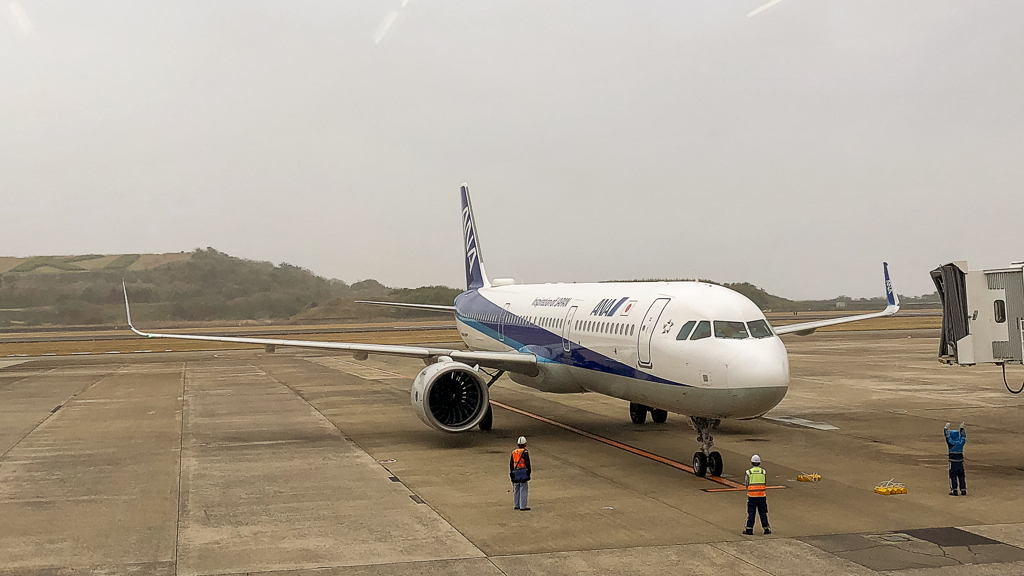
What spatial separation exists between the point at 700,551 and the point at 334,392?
2596 cm

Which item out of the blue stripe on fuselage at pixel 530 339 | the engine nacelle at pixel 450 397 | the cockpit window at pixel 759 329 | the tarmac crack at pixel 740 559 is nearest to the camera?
the tarmac crack at pixel 740 559

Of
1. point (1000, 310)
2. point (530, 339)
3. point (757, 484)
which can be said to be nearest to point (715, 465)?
point (757, 484)

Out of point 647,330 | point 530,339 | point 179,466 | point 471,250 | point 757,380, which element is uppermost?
point 471,250

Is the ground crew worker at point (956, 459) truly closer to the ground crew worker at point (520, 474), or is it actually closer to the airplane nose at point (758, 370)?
the airplane nose at point (758, 370)

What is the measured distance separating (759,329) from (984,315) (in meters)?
4.86

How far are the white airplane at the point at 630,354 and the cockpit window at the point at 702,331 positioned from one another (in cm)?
2

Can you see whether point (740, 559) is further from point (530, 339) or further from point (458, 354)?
point (530, 339)

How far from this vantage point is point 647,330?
1812cm

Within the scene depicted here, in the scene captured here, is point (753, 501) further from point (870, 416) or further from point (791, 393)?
point (791, 393)

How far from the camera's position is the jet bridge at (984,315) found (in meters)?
17.0

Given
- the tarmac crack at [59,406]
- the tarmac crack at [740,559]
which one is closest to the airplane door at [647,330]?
the tarmac crack at [740,559]

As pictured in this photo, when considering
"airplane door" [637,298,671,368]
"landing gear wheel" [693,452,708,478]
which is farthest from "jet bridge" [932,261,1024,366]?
"airplane door" [637,298,671,368]

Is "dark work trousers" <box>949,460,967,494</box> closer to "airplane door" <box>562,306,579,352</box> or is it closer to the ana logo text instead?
the ana logo text

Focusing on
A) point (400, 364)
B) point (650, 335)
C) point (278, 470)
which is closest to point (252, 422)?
point (278, 470)
